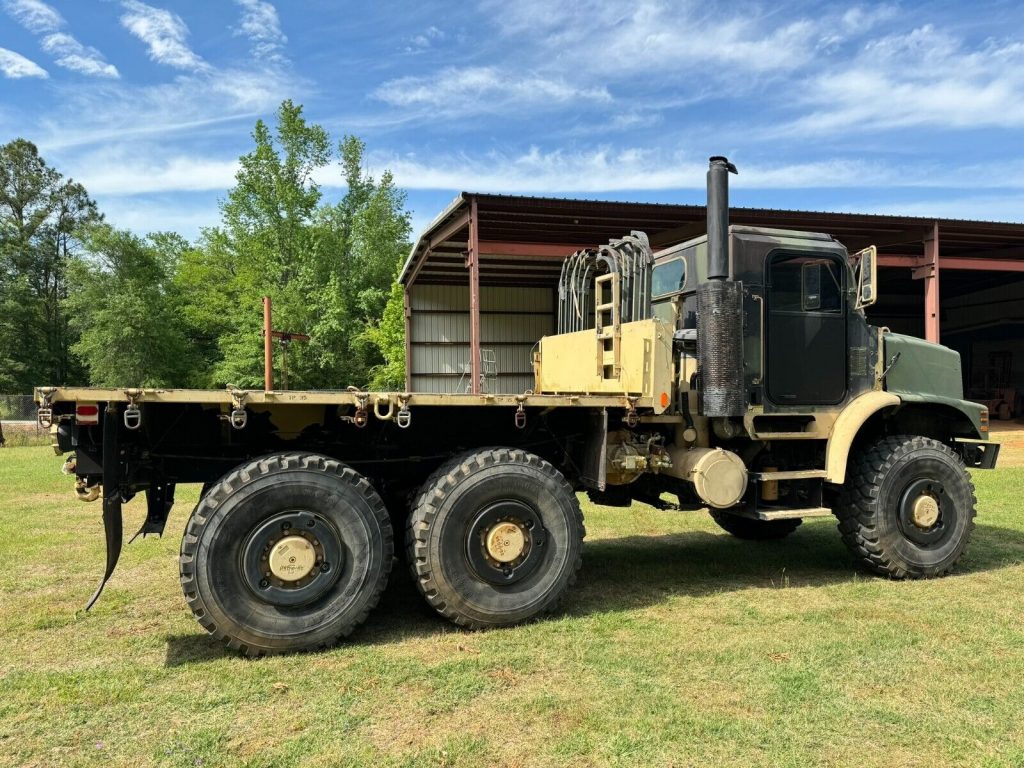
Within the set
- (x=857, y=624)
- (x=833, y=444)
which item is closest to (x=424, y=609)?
(x=857, y=624)

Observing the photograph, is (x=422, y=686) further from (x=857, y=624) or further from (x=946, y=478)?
Result: (x=946, y=478)

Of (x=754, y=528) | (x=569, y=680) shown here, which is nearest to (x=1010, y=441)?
(x=754, y=528)

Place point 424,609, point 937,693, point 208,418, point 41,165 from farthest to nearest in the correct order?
point 41,165, point 424,609, point 208,418, point 937,693

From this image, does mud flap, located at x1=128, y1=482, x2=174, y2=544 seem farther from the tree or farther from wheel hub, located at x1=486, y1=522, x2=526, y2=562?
Result: the tree

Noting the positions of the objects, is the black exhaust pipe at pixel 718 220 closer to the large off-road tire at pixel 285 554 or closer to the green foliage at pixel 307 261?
the large off-road tire at pixel 285 554

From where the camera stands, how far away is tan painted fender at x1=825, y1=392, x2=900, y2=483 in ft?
18.5

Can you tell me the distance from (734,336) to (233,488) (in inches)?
142

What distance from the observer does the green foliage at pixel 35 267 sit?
44.8 m

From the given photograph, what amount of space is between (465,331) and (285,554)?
19.4m

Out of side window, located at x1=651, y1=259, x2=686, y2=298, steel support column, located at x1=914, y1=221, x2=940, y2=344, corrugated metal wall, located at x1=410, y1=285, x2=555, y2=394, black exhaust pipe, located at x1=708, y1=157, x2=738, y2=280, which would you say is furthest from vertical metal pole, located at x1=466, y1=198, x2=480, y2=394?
steel support column, located at x1=914, y1=221, x2=940, y2=344

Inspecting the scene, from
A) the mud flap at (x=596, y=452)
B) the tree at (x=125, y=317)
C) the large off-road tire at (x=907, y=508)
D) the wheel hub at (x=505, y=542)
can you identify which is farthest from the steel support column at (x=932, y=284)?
the tree at (x=125, y=317)

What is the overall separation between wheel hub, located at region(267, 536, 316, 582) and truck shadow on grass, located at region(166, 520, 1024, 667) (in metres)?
0.57

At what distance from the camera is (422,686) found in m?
3.82

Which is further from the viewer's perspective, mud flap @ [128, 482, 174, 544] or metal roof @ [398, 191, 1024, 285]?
metal roof @ [398, 191, 1024, 285]
